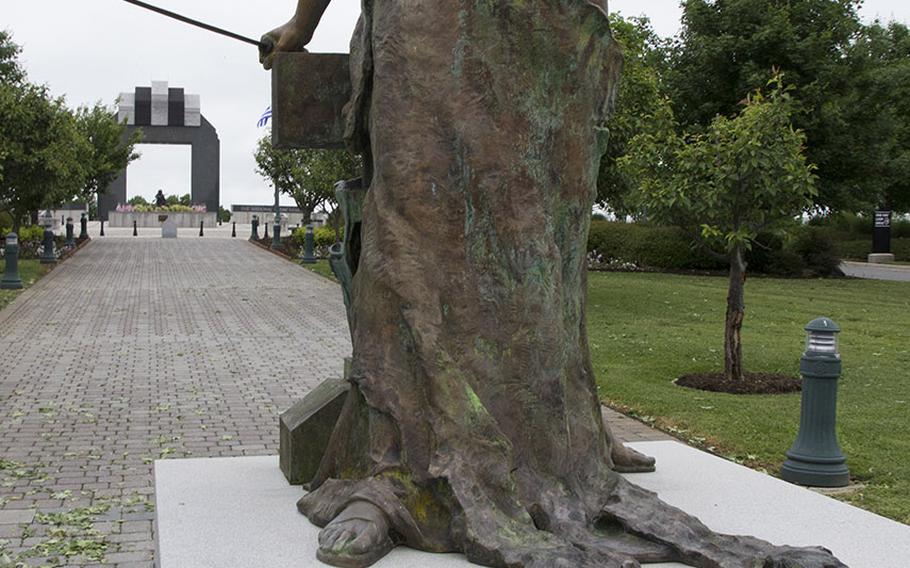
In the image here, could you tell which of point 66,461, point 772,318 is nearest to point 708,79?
point 772,318

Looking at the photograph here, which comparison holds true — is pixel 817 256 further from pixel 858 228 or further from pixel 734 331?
pixel 734 331

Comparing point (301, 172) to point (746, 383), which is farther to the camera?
point (301, 172)

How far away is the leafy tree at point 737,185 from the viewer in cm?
1120

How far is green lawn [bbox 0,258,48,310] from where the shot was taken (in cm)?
2011

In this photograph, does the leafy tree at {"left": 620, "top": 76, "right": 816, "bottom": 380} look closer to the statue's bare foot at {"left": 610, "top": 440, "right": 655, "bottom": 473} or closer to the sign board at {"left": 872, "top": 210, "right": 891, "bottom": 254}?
the statue's bare foot at {"left": 610, "top": 440, "right": 655, "bottom": 473}

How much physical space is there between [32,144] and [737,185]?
1862 centimetres

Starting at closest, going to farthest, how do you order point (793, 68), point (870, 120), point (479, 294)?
point (479, 294) → point (793, 68) → point (870, 120)

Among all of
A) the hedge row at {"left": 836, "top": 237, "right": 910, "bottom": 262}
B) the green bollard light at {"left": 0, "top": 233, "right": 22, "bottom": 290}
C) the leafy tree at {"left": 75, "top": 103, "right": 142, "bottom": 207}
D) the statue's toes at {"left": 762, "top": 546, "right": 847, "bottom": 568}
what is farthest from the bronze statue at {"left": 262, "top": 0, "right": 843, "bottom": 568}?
the hedge row at {"left": 836, "top": 237, "right": 910, "bottom": 262}

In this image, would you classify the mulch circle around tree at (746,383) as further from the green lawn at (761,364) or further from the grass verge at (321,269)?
the grass verge at (321,269)

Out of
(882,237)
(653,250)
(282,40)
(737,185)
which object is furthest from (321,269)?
(282,40)

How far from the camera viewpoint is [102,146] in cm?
3991

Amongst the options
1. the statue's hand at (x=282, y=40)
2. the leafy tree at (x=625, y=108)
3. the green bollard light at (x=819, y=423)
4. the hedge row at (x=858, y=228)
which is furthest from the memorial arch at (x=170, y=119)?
the statue's hand at (x=282, y=40)

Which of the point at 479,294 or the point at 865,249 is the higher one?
the point at 479,294

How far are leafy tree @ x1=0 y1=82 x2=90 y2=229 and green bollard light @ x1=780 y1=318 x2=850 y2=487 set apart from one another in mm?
20008
